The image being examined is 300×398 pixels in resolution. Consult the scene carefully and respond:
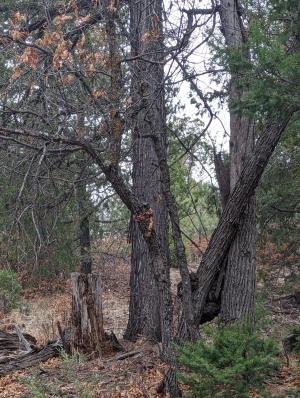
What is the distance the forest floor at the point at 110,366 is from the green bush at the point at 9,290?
24cm

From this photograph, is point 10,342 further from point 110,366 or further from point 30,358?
point 110,366

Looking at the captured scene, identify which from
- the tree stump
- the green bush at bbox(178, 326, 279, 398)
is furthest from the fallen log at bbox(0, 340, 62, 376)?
the green bush at bbox(178, 326, 279, 398)

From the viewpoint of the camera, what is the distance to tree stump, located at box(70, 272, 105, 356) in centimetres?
826

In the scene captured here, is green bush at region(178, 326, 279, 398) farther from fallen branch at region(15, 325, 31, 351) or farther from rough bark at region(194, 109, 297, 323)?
fallen branch at region(15, 325, 31, 351)

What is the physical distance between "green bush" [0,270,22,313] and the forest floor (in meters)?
0.24

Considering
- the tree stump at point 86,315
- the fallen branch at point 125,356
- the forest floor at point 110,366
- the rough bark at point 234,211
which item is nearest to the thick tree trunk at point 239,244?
the rough bark at point 234,211

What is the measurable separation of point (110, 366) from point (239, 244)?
223 centimetres

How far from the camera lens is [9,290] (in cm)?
1165

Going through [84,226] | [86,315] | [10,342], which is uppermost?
[84,226]

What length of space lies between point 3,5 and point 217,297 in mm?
5604

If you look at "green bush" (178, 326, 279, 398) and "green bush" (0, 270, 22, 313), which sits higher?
"green bush" (0, 270, 22, 313)

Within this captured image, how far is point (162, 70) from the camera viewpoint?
781 centimetres

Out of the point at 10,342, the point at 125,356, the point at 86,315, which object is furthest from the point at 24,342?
the point at 125,356

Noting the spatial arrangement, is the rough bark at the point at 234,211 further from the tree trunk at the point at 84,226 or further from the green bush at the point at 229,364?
the tree trunk at the point at 84,226
